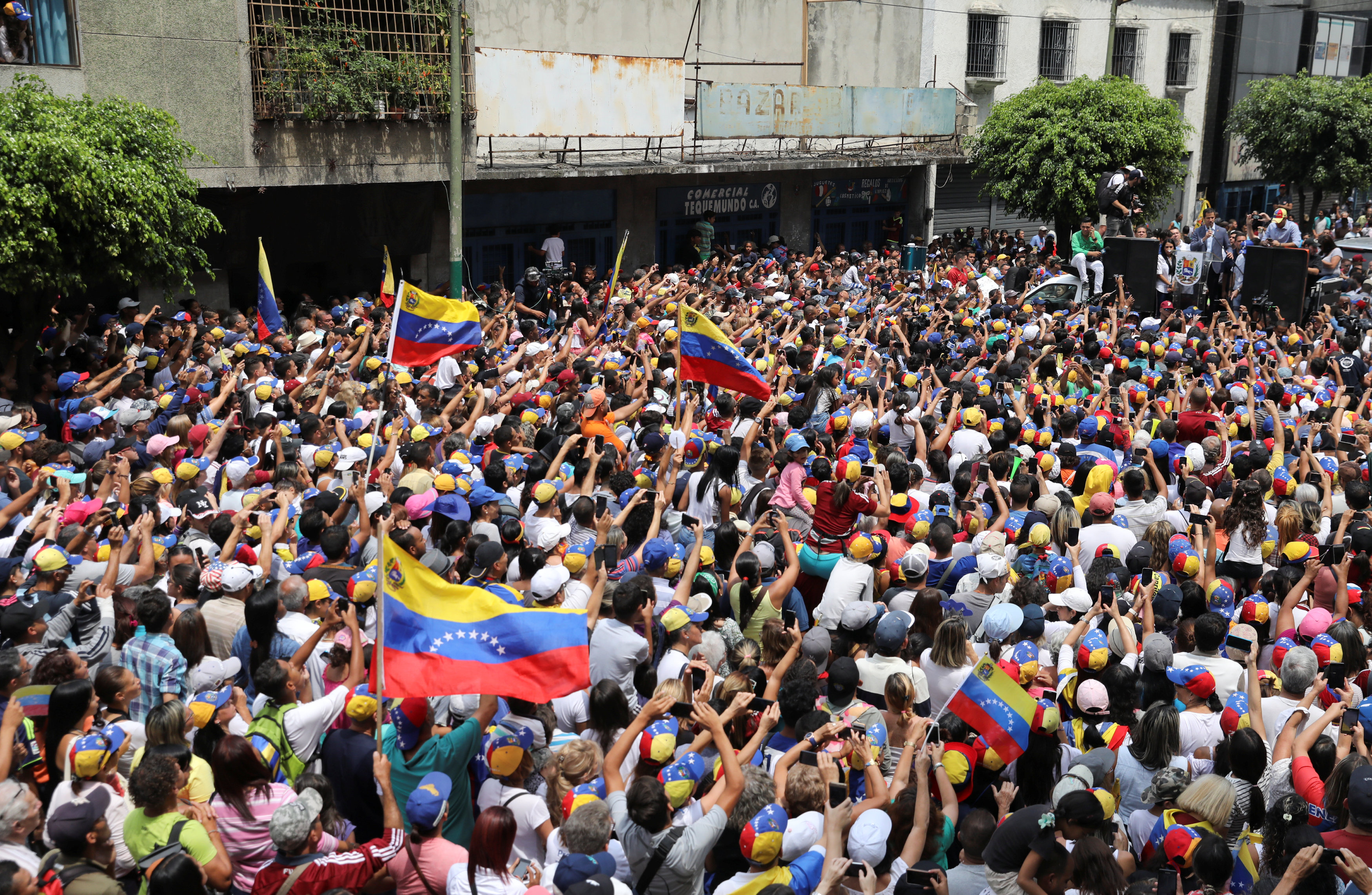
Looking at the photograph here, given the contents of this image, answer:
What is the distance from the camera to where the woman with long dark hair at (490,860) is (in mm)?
4020

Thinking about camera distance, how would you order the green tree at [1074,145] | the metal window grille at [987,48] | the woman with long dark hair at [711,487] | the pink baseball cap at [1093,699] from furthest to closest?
the metal window grille at [987,48], the green tree at [1074,145], the woman with long dark hair at [711,487], the pink baseball cap at [1093,699]

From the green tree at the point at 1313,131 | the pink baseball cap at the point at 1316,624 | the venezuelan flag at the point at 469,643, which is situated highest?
the green tree at the point at 1313,131

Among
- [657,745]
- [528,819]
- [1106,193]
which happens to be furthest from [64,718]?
[1106,193]

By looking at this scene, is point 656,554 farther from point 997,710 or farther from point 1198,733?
point 1198,733

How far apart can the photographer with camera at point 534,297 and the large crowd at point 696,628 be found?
17.2 feet

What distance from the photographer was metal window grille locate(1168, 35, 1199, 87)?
34.4m

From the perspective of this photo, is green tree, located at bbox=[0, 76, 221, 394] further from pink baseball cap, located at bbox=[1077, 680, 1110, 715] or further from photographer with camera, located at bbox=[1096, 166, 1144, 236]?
photographer with camera, located at bbox=[1096, 166, 1144, 236]

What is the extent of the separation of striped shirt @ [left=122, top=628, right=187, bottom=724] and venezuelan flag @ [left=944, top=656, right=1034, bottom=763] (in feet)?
11.2

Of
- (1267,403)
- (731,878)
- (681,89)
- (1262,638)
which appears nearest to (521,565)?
(731,878)

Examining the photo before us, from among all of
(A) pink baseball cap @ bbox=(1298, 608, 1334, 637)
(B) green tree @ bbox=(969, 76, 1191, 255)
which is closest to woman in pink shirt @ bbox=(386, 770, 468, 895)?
(A) pink baseball cap @ bbox=(1298, 608, 1334, 637)

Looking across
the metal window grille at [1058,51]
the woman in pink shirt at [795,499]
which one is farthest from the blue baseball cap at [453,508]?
the metal window grille at [1058,51]

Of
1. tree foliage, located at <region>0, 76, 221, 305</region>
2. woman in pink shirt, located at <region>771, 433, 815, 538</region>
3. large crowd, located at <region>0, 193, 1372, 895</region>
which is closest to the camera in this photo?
large crowd, located at <region>0, 193, 1372, 895</region>

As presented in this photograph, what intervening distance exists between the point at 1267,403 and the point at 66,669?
29.0ft

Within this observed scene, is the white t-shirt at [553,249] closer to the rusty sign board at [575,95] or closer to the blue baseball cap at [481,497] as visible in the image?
the rusty sign board at [575,95]
